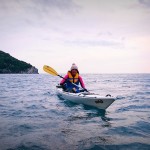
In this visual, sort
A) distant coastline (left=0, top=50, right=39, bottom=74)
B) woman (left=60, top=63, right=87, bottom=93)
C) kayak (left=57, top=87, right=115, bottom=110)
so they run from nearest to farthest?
1. kayak (left=57, top=87, right=115, bottom=110)
2. woman (left=60, top=63, right=87, bottom=93)
3. distant coastline (left=0, top=50, right=39, bottom=74)

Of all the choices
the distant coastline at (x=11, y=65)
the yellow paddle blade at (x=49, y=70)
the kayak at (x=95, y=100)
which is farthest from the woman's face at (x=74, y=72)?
the distant coastline at (x=11, y=65)

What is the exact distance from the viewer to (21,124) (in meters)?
7.09

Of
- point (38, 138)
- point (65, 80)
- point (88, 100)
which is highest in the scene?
point (65, 80)

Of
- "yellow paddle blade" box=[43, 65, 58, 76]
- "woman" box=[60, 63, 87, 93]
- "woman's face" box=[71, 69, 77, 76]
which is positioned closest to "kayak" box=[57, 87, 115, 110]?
"woman" box=[60, 63, 87, 93]

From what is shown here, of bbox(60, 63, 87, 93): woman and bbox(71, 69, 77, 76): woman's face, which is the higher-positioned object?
bbox(71, 69, 77, 76): woman's face

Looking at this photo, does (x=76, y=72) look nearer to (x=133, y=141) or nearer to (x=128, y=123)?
(x=128, y=123)

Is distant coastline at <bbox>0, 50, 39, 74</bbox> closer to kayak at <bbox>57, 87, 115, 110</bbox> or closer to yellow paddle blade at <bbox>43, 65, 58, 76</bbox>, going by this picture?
yellow paddle blade at <bbox>43, 65, 58, 76</bbox>

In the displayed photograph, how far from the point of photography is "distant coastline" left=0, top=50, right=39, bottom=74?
412 ft

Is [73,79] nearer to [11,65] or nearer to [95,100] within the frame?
[95,100]

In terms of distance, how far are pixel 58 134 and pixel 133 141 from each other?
7.48 feet

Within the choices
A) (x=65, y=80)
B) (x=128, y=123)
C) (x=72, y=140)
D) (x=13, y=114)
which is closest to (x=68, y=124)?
(x=72, y=140)

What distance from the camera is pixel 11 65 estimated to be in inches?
5217

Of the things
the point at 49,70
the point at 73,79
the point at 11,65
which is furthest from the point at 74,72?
the point at 11,65

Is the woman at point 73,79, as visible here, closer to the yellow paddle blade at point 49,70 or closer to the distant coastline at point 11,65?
the yellow paddle blade at point 49,70
